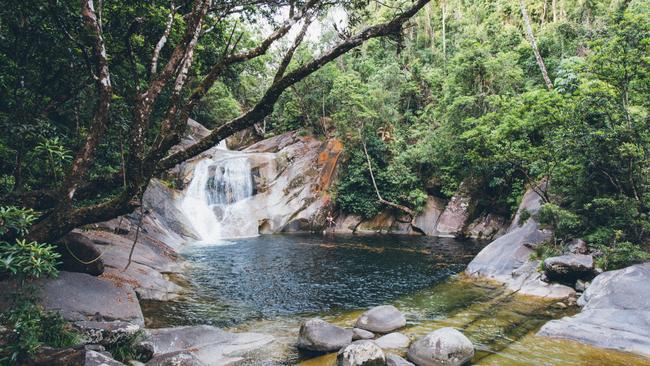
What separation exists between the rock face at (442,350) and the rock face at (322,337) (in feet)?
4.77

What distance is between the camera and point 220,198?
3052 cm

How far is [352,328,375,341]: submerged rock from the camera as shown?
8308 millimetres

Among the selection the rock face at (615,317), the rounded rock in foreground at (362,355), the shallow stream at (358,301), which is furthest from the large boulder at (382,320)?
the rock face at (615,317)

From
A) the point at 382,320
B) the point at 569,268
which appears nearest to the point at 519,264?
the point at 569,268

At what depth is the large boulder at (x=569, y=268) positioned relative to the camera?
11289 millimetres

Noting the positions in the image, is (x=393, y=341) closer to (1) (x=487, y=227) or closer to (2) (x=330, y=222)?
(1) (x=487, y=227)

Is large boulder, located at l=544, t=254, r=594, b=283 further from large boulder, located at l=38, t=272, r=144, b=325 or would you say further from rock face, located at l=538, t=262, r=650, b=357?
large boulder, located at l=38, t=272, r=144, b=325

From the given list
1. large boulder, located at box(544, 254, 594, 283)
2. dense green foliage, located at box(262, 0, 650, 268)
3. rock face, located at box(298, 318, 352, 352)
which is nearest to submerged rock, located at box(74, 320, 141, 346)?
rock face, located at box(298, 318, 352, 352)

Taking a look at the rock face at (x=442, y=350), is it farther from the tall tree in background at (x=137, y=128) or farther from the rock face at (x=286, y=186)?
the rock face at (x=286, y=186)

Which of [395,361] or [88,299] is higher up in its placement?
[88,299]

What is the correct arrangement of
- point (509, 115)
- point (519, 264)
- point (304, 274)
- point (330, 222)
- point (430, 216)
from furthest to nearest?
point (330, 222), point (430, 216), point (509, 115), point (304, 274), point (519, 264)

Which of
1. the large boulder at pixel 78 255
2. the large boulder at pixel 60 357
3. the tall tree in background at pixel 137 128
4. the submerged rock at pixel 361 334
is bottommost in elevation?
the submerged rock at pixel 361 334

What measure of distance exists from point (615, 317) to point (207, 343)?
9.06m

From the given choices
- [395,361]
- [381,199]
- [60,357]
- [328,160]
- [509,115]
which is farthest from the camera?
[328,160]
